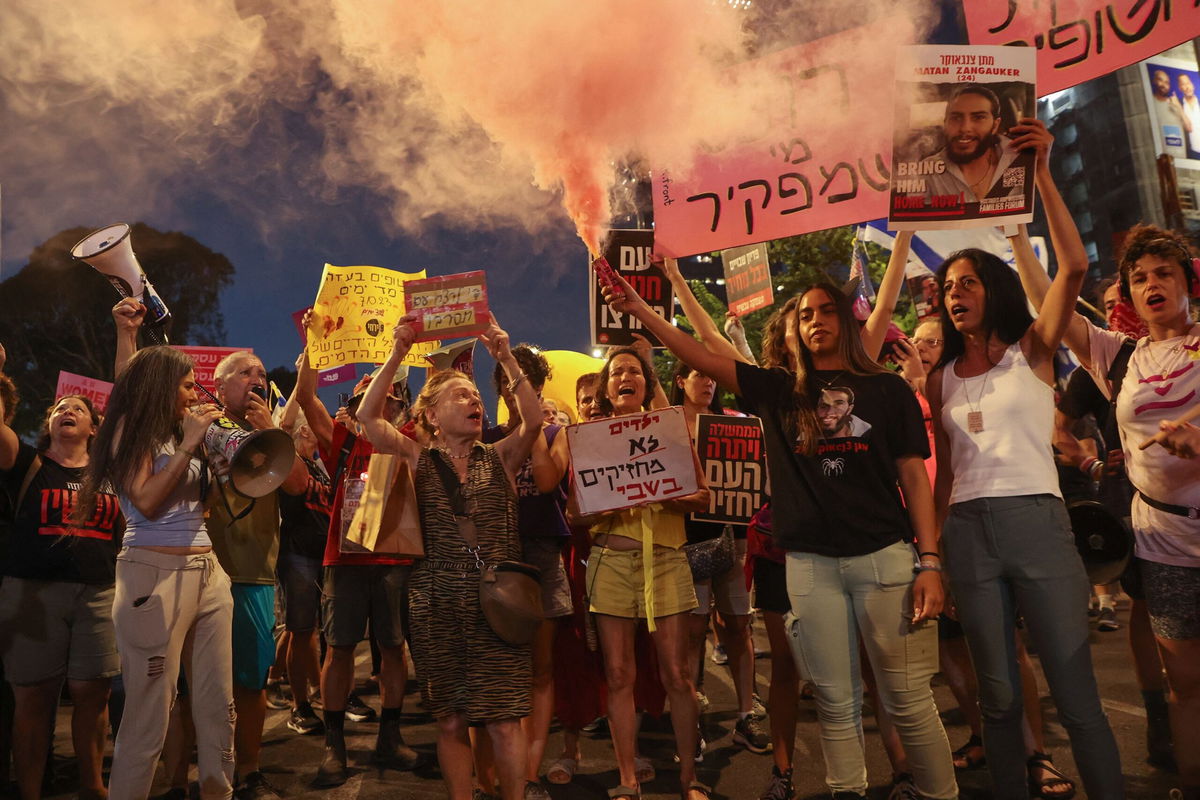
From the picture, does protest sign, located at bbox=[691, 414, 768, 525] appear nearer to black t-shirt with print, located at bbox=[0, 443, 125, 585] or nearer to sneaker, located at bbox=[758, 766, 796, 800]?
sneaker, located at bbox=[758, 766, 796, 800]

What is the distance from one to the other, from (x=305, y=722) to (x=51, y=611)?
7.60 ft

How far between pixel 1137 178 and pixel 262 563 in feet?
171

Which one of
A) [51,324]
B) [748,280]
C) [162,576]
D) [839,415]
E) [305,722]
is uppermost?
[51,324]

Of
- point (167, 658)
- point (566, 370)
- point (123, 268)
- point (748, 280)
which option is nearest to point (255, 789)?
point (167, 658)

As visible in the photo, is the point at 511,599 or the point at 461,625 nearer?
the point at 511,599

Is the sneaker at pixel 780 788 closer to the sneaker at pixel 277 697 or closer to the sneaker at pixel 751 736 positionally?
the sneaker at pixel 751 736

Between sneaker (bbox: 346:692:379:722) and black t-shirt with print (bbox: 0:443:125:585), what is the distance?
2558 mm

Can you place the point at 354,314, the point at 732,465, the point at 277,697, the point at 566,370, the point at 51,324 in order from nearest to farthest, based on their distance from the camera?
the point at 732,465, the point at 354,314, the point at 277,697, the point at 566,370, the point at 51,324

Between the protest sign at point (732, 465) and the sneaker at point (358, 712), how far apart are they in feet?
10.7

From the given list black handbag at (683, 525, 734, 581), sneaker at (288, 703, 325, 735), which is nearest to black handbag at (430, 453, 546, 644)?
black handbag at (683, 525, 734, 581)

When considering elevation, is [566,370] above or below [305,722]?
above

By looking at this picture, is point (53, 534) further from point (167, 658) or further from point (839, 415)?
point (839, 415)

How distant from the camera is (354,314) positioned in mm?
6000

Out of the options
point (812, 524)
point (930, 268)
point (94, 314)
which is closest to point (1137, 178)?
point (930, 268)
